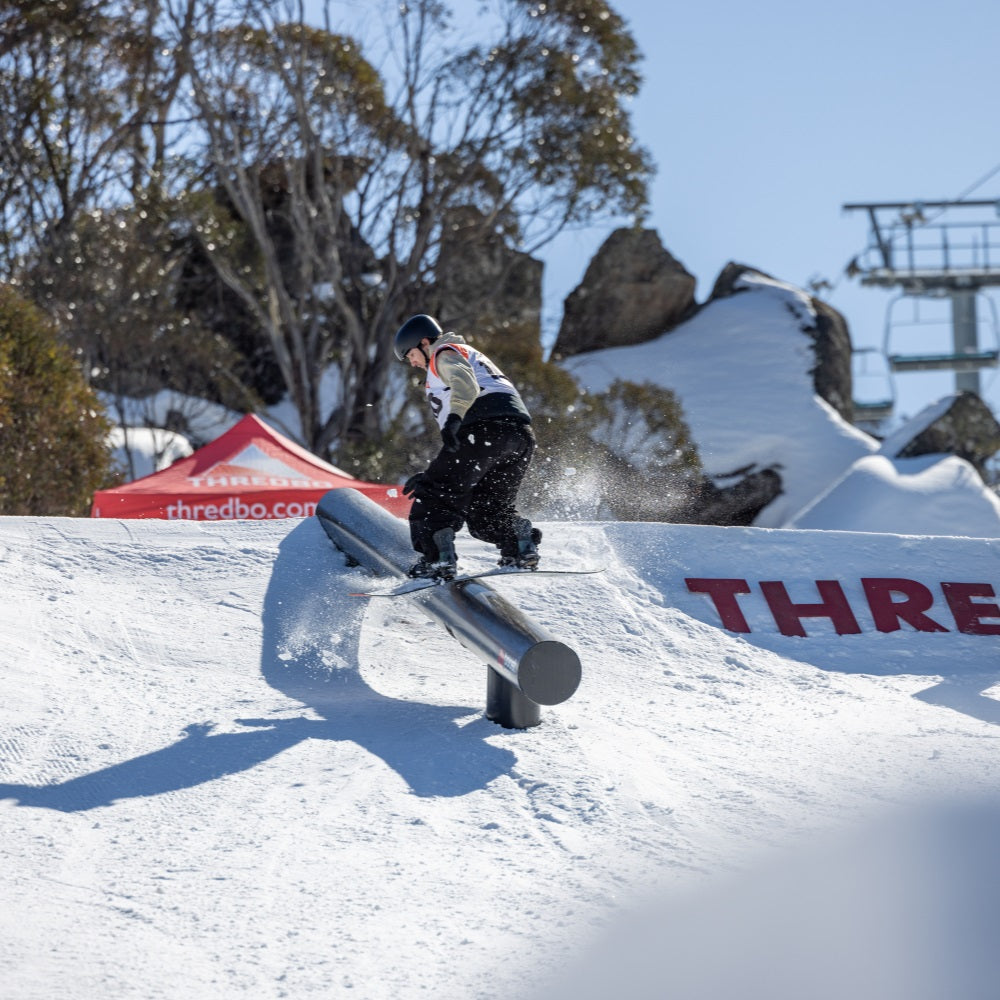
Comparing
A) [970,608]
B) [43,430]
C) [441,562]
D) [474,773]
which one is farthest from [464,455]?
[43,430]

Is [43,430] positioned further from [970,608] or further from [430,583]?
[970,608]

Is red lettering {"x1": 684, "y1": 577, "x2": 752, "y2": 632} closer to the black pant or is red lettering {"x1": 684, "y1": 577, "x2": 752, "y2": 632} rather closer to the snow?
the black pant

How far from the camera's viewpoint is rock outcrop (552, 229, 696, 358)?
91.4ft

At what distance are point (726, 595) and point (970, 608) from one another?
1.31 m

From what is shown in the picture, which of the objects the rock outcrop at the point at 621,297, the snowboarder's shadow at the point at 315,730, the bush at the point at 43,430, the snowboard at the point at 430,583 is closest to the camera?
the snowboarder's shadow at the point at 315,730

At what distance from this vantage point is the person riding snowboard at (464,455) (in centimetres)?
497

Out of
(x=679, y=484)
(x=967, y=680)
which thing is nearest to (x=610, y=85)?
(x=679, y=484)

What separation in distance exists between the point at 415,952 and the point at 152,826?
1.03 metres

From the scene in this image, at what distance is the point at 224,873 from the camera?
3049 millimetres

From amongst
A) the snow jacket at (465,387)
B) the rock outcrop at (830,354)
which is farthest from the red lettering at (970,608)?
the rock outcrop at (830,354)

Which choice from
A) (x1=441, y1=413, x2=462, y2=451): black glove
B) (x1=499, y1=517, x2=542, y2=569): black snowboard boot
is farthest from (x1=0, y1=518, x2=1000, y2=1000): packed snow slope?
(x1=441, y1=413, x2=462, y2=451): black glove

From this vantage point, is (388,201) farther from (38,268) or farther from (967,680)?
(967,680)

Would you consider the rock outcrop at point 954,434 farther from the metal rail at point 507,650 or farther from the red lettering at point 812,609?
the metal rail at point 507,650

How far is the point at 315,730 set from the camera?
4.21 m
